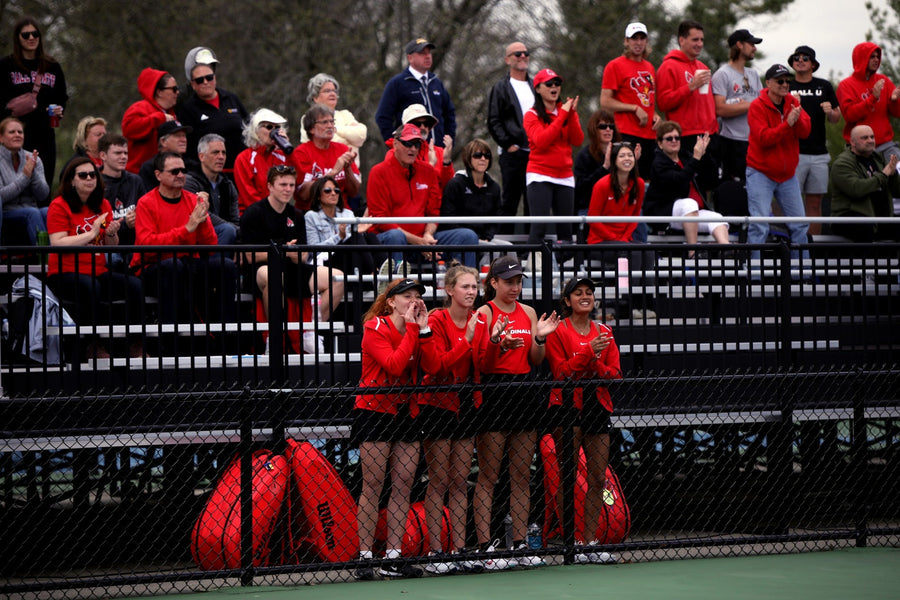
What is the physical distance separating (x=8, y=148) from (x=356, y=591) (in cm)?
530

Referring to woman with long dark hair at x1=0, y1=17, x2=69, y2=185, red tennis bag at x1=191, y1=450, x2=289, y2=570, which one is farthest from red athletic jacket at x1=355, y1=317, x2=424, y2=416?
woman with long dark hair at x1=0, y1=17, x2=69, y2=185

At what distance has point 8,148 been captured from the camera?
10516 mm

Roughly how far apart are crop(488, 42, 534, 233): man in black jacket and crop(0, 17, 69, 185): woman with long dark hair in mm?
4297

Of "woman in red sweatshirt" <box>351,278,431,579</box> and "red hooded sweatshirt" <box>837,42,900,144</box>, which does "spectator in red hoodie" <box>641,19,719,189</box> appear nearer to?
"red hooded sweatshirt" <box>837,42,900,144</box>

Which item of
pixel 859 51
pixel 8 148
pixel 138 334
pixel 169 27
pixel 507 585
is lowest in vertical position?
pixel 507 585

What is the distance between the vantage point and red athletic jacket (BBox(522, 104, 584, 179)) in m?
11.6

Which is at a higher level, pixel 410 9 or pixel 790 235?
pixel 410 9

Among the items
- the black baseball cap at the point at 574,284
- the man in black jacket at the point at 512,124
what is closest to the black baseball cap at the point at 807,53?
the man in black jacket at the point at 512,124

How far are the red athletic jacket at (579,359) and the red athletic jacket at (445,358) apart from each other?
0.62 meters

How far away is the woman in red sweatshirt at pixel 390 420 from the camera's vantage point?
26.3ft

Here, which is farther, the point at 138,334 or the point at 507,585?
the point at 138,334

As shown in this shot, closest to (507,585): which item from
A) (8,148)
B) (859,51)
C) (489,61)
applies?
(8,148)

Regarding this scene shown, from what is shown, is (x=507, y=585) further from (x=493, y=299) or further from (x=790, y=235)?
(x=790, y=235)

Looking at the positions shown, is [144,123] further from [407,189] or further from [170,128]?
[407,189]
